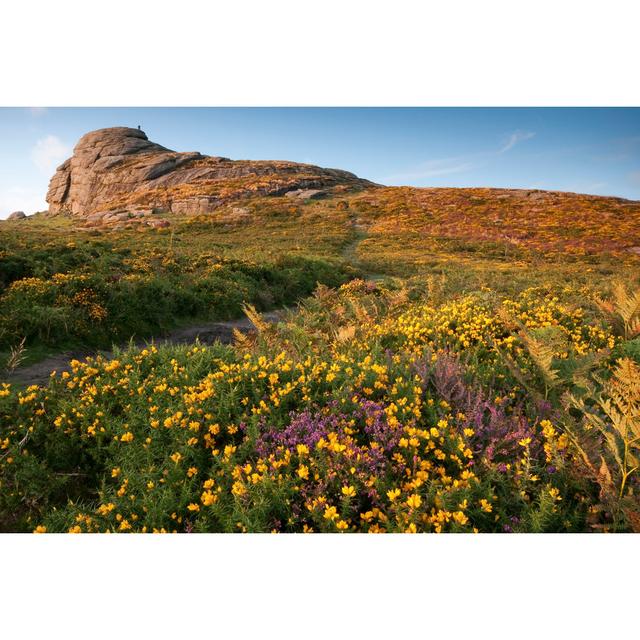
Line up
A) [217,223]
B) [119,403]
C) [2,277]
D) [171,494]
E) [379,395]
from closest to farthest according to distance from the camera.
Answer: [171,494] < [379,395] < [119,403] < [2,277] < [217,223]

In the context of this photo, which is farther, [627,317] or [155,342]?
[155,342]

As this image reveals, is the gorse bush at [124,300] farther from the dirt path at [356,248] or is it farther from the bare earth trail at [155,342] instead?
the dirt path at [356,248]

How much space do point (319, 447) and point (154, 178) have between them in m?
96.6

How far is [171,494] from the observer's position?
2.68 m

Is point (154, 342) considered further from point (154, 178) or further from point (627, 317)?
point (154, 178)

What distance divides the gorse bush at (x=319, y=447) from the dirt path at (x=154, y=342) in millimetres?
1700

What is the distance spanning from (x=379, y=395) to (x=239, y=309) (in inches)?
375

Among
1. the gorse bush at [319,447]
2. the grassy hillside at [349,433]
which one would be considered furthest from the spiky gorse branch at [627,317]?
the gorse bush at [319,447]

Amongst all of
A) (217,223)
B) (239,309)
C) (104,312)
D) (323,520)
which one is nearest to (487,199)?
(217,223)

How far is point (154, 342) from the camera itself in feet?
31.6

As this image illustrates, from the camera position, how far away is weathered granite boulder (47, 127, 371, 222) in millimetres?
70500

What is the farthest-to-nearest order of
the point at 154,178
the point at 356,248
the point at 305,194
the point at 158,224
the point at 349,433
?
the point at 154,178 → the point at 305,194 → the point at 158,224 → the point at 356,248 → the point at 349,433

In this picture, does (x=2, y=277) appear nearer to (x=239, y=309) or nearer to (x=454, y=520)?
(x=239, y=309)

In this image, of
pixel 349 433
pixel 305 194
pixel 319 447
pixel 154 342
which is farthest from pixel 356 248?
pixel 305 194
